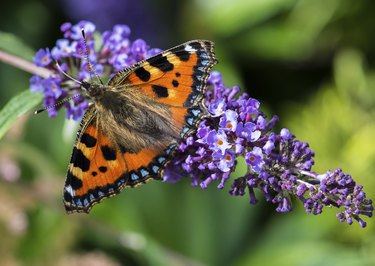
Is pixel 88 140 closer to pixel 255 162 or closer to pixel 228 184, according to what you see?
pixel 255 162

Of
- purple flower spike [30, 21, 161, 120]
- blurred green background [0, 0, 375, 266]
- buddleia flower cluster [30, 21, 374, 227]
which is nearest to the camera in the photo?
buddleia flower cluster [30, 21, 374, 227]

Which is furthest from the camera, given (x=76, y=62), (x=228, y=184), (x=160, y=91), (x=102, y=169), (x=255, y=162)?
(x=228, y=184)

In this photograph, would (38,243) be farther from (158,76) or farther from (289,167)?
(289,167)

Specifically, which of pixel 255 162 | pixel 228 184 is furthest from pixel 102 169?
pixel 228 184

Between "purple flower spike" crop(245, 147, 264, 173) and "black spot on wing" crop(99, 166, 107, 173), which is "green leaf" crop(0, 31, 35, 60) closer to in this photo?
"black spot on wing" crop(99, 166, 107, 173)

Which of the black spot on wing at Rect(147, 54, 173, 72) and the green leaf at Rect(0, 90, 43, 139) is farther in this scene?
the green leaf at Rect(0, 90, 43, 139)

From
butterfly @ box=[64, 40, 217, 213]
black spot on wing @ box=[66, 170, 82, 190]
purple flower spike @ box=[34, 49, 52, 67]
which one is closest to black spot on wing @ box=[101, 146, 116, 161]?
butterfly @ box=[64, 40, 217, 213]
